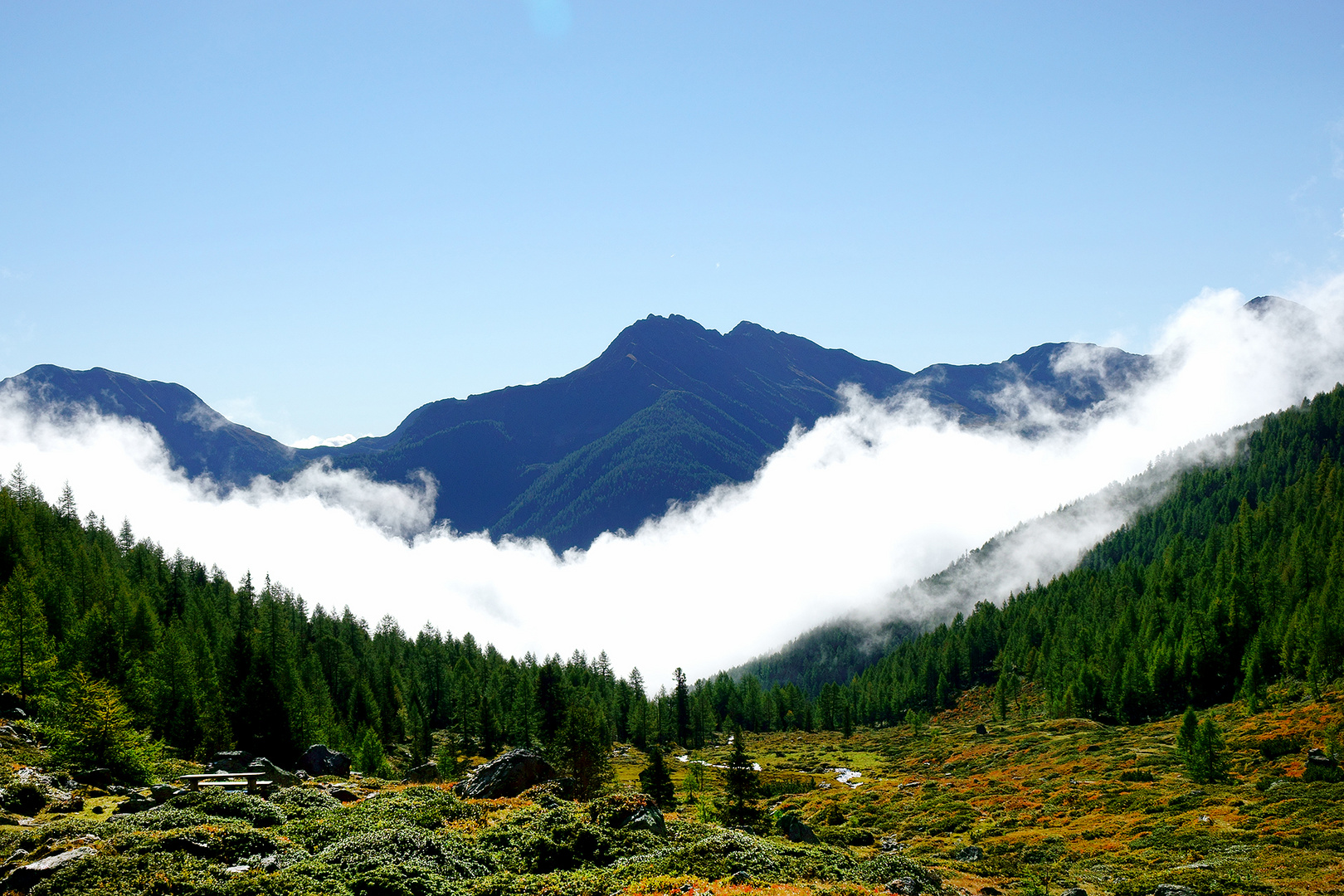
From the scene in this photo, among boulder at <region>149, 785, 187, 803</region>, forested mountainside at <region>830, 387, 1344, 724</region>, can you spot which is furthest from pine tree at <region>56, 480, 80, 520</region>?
forested mountainside at <region>830, 387, 1344, 724</region>

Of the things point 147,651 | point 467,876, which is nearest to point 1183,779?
point 467,876

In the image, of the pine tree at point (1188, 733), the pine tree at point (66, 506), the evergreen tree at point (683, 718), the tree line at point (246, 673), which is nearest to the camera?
the tree line at point (246, 673)

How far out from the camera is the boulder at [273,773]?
50.6m

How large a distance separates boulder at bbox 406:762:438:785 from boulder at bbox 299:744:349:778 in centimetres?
1196

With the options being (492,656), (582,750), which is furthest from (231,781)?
(492,656)

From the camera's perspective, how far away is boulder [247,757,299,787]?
5064 centimetres

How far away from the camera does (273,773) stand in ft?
170

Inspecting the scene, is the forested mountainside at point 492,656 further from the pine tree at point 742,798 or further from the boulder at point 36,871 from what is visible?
the boulder at point 36,871

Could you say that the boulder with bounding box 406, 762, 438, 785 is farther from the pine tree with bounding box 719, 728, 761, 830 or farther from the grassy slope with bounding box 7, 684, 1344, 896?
the pine tree with bounding box 719, 728, 761, 830

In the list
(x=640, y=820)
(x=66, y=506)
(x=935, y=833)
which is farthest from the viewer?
(x=66, y=506)

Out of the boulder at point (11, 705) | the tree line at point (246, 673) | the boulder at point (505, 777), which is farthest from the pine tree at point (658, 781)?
the boulder at point (11, 705)

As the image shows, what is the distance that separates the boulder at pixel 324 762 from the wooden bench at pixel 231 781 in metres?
18.1

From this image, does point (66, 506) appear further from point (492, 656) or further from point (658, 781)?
point (658, 781)

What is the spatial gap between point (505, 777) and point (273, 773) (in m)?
16.9
